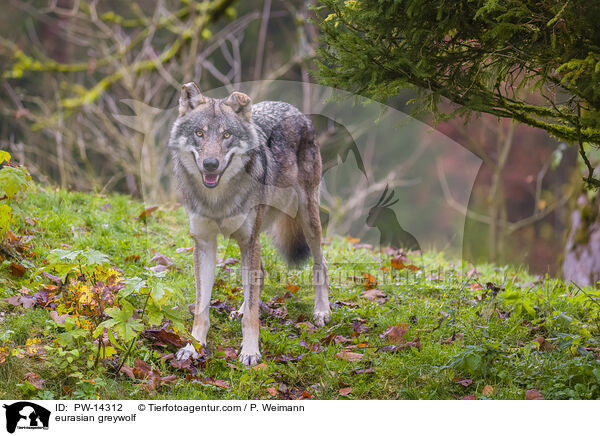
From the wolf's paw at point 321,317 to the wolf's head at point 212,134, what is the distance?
131 cm

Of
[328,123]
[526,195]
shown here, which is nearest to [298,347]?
[328,123]

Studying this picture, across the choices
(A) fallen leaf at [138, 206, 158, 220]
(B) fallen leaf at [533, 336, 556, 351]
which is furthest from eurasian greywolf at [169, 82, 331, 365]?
(A) fallen leaf at [138, 206, 158, 220]

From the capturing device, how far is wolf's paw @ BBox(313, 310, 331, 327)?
14.0 feet

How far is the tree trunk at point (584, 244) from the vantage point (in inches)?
238

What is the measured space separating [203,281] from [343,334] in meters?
1.09

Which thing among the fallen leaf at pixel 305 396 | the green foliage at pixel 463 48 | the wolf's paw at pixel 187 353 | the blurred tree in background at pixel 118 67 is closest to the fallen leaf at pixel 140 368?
the wolf's paw at pixel 187 353

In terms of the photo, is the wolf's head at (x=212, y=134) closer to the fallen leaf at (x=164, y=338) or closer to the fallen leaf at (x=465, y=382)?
the fallen leaf at (x=164, y=338)

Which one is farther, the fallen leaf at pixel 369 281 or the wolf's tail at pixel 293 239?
the fallen leaf at pixel 369 281

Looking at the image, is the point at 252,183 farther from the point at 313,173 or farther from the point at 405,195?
the point at 405,195

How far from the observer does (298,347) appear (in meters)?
3.76

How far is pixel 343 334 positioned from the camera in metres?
4.10

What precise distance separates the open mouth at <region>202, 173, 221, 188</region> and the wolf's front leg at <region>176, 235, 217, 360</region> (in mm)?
468

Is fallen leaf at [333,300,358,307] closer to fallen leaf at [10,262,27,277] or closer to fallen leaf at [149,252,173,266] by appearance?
fallen leaf at [149,252,173,266]

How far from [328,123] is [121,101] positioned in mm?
3788
